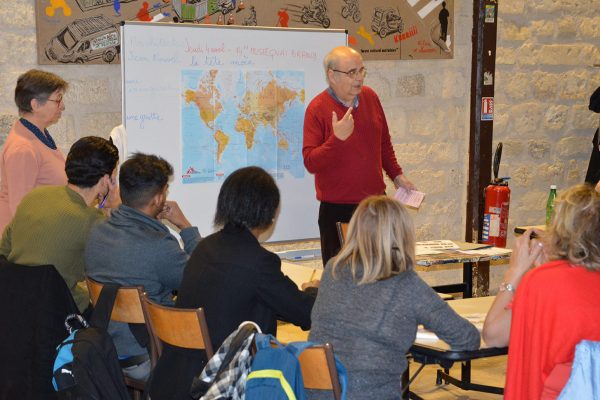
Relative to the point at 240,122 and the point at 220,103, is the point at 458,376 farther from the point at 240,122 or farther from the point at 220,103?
the point at 220,103

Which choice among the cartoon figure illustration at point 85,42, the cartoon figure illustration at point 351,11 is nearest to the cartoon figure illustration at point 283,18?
the cartoon figure illustration at point 351,11

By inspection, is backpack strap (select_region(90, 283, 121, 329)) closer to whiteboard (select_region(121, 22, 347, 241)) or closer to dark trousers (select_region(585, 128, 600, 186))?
whiteboard (select_region(121, 22, 347, 241))

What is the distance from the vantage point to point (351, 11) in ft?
17.6

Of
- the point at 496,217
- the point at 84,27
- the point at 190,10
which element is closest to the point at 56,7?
the point at 84,27

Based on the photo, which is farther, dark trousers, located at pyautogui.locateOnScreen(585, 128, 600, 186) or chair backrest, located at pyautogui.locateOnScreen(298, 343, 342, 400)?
dark trousers, located at pyautogui.locateOnScreen(585, 128, 600, 186)

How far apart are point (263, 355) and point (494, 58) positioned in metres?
4.26

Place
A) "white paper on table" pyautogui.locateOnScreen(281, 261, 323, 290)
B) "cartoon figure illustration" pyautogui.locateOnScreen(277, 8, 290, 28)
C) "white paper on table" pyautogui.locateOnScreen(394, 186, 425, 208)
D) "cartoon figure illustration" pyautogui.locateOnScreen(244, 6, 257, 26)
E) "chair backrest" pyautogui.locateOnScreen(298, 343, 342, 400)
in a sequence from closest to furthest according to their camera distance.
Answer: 1. "chair backrest" pyautogui.locateOnScreen(298, 343, 342, 400)
2. "white paper on table" pyautogui.locateOnScreen(281, 261, 323, 290)
3. "white paper on table" pyautogui.locateOnScreen(394, 186, 425, 208)
4. "cartoon figure illustration" pyautogui.locateOnScreen(244, 6, 257, 26)
5. "cartoon figure illustration" pyautogui.locateOnScreen(277, 8, 290, 28)

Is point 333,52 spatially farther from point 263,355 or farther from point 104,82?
point 263,355

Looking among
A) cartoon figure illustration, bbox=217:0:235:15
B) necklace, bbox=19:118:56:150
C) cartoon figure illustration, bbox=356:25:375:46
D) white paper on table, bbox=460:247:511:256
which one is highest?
cartoon figure illustration, bbox=217:0:235:15

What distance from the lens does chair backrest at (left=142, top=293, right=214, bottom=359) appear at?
2.65 m

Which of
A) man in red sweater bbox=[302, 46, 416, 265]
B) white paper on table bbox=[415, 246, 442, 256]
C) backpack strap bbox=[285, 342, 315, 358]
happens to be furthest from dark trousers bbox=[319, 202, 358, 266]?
backpack strap bbox=[285, 342, 315, 358]

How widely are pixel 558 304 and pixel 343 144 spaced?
2405 mm

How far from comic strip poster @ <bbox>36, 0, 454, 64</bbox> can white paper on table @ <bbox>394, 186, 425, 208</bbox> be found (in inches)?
46.2

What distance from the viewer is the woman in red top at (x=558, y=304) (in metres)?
2.35
